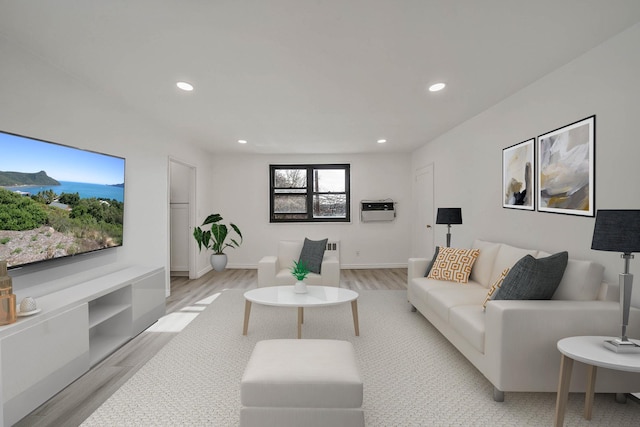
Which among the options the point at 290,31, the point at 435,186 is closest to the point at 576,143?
the point at 290,31

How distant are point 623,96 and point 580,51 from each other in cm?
51

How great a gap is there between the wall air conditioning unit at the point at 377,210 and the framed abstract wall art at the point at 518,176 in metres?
3.49

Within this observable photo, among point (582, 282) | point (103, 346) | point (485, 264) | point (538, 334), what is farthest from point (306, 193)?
point (538, 334)

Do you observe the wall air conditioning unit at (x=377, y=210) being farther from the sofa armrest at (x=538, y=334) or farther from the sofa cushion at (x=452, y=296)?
the sofa armrest at (x=538, y=334)

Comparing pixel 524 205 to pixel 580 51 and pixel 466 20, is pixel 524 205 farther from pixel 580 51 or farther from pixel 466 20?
pixel 466 20

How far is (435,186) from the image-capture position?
19.4 feet

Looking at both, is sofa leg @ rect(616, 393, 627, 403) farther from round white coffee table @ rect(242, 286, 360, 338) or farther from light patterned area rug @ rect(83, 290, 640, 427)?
round white coffee table @ rect(242, 286, 360, 338)

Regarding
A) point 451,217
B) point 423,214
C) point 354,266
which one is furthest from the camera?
point 354,266

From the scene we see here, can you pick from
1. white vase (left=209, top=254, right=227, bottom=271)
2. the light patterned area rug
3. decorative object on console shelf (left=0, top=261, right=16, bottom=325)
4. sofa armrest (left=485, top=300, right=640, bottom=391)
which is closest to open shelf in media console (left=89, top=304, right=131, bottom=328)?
the light patterned area rug

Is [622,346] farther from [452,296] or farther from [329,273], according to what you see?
[329,273]

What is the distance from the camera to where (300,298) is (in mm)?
3318

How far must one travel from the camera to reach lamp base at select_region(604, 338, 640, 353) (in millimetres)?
1840

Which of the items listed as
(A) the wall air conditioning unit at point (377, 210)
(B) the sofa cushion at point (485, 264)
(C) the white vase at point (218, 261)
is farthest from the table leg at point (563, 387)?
(C) the white vase at point (218, 261)

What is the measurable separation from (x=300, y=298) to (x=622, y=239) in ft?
7.82
